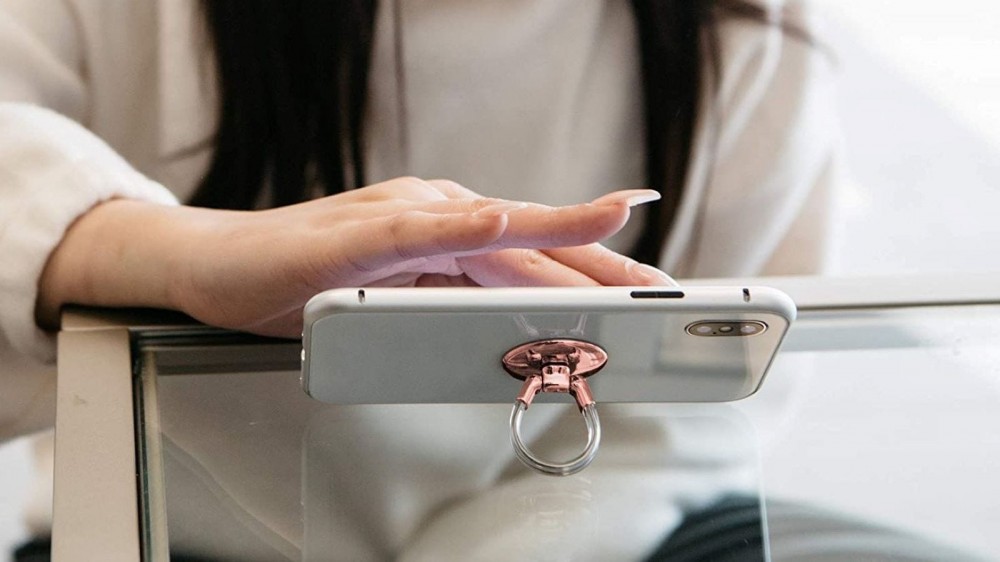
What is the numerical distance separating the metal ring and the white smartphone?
1 centimetres

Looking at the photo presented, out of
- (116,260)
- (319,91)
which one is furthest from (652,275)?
(319,91)

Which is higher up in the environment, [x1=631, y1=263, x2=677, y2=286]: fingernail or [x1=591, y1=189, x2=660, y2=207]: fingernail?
[x1=591, y1=189, x2=660, y2=207]: fingernail

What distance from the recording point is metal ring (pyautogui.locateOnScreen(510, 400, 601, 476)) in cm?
36

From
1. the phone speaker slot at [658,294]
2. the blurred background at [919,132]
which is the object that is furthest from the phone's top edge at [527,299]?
the blurred background at [919,132]

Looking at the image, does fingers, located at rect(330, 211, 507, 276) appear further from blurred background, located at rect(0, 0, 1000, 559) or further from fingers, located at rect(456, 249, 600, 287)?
blurred background, located at rect(0, 0, 1000, 559)

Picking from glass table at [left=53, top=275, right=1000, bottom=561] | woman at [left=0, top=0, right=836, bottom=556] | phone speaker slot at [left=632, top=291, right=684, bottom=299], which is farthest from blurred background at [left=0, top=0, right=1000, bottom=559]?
phone speaker slot at [left=632, top=291, right=684, bottom=299]

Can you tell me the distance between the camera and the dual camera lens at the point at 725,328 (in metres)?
0.35

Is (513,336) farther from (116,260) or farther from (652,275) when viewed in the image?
(116,260)

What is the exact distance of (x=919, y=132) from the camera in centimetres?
137

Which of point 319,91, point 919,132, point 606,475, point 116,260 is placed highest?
point 919,132

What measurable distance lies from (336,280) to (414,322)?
0.25 feet

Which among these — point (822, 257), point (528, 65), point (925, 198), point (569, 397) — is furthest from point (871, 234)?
point (569, 397)

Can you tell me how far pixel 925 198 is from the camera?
4.25ft

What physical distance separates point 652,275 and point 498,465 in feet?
0.25
